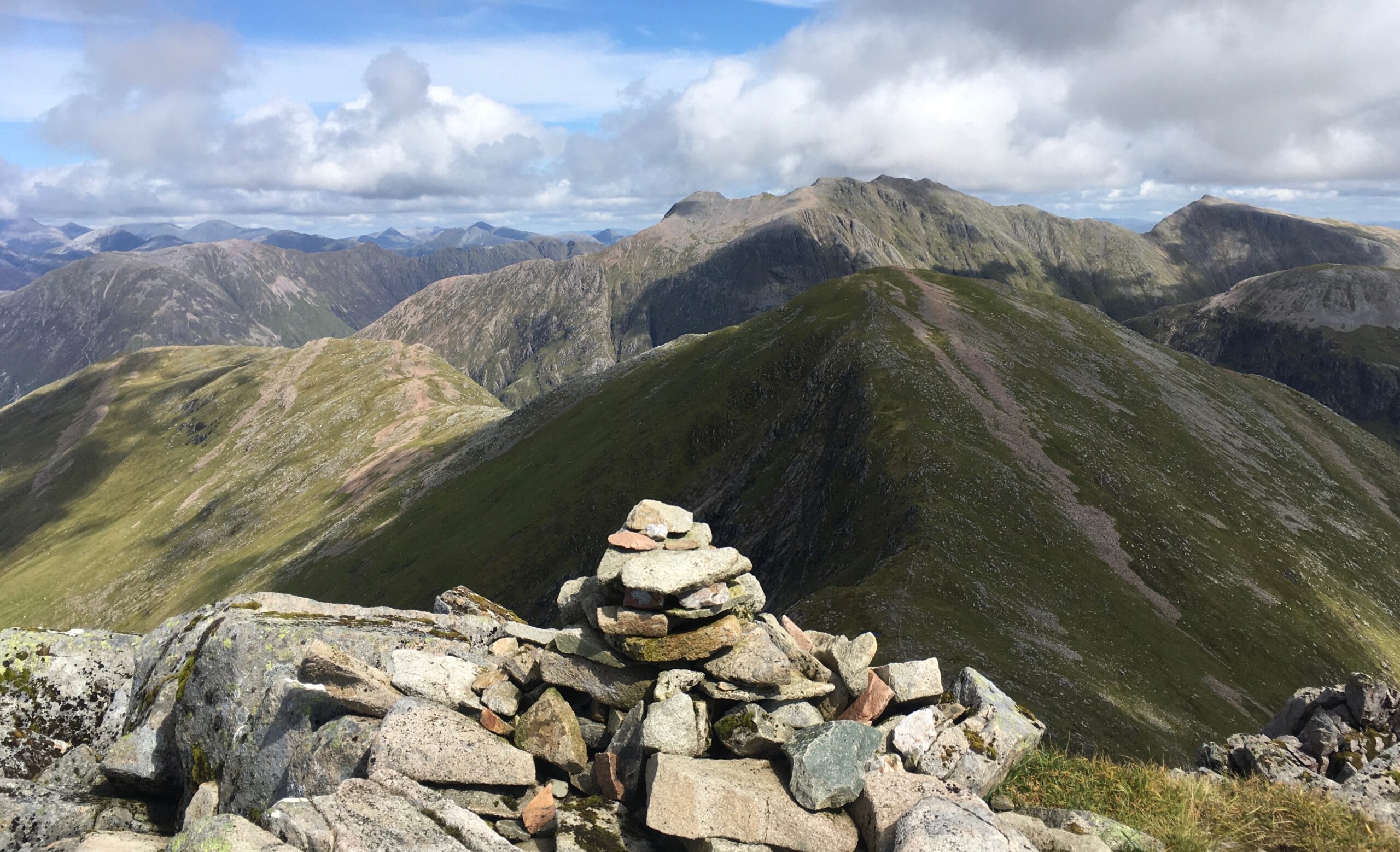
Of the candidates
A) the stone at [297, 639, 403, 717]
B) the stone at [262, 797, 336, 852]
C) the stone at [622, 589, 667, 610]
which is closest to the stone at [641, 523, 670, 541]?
the stone at [622, 589, 667, 610]

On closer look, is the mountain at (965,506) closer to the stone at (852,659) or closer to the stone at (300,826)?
the stone at (852,659)

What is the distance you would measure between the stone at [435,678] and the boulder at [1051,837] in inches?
365

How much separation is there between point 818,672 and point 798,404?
8460cm

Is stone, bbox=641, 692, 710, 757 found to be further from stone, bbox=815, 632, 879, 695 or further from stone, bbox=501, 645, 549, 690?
stone, bbox=815, 632, 879, 695

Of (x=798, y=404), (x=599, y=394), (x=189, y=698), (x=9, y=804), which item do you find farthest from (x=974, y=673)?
(x=599, y=394)

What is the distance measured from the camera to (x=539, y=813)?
1088cm

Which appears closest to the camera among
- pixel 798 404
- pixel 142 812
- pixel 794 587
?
pixel 142 812

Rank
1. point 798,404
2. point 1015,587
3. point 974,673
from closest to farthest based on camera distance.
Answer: point 974,673 → point 1015,587 → point 798,404

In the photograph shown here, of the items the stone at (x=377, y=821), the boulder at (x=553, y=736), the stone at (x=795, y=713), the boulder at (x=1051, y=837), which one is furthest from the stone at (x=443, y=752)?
the boulder at (x=1051, y=837)

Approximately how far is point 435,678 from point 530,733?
2.36 m

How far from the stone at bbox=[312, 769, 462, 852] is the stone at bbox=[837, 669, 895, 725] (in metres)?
7.56

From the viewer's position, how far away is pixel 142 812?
13445 mm

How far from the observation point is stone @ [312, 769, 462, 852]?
9156 mm

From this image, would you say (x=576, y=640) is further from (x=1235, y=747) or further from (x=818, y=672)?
(x=1235, y=747)
